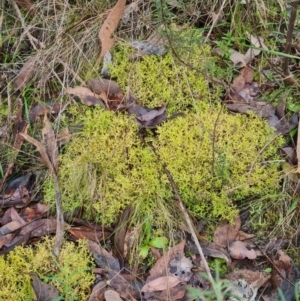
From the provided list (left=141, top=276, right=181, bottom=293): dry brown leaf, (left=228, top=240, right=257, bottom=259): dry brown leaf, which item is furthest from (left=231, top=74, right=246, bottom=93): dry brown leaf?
(left=141, top=276, right=181, bottom=293): dry brown leaf

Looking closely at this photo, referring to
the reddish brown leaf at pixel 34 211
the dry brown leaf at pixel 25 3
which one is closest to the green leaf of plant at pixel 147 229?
the reddish brown leaf at pixel 34 211

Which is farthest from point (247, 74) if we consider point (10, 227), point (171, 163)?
point (10, 227)

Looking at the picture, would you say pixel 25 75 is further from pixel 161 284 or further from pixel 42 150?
pixel 161 284

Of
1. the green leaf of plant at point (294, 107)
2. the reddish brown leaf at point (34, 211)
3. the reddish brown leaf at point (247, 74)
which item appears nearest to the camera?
the reddish brown leaf at point (34, 211)

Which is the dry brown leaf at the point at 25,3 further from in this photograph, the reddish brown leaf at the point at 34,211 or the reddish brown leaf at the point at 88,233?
the reddish brown leaf at the point at 88,233

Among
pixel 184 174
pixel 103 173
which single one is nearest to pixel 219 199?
pixel 184 174
